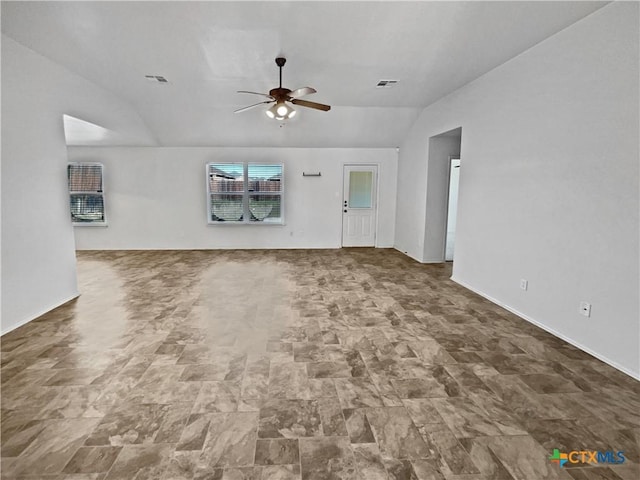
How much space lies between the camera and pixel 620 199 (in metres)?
2.63

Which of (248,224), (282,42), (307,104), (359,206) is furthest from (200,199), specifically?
(282,42)

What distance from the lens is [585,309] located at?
293 centimetres

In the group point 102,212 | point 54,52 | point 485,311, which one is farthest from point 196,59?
point 102,212

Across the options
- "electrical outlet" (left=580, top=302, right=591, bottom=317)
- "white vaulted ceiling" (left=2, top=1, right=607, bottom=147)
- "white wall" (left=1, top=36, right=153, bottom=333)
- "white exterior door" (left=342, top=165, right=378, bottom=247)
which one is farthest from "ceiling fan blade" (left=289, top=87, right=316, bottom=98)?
"white exterior door" (left=342, top=165, right=378, bottom=247)

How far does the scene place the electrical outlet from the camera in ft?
9.48

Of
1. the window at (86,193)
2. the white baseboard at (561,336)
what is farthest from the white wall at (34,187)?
the white baseboard at (561,336)

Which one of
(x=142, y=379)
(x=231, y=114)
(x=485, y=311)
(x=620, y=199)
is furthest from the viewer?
(x=231, y=114)

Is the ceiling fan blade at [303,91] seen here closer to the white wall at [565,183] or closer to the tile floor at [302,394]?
the white wall at [565,183]

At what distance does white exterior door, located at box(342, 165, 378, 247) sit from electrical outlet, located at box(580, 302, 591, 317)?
533 cm

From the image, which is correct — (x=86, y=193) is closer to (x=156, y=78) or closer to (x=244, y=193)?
(x=244, y=193)

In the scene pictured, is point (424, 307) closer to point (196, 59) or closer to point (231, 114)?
point (196, 59)

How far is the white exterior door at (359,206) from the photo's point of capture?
7965mm

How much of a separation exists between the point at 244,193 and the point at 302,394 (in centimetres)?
614

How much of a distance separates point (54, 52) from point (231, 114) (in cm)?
302
